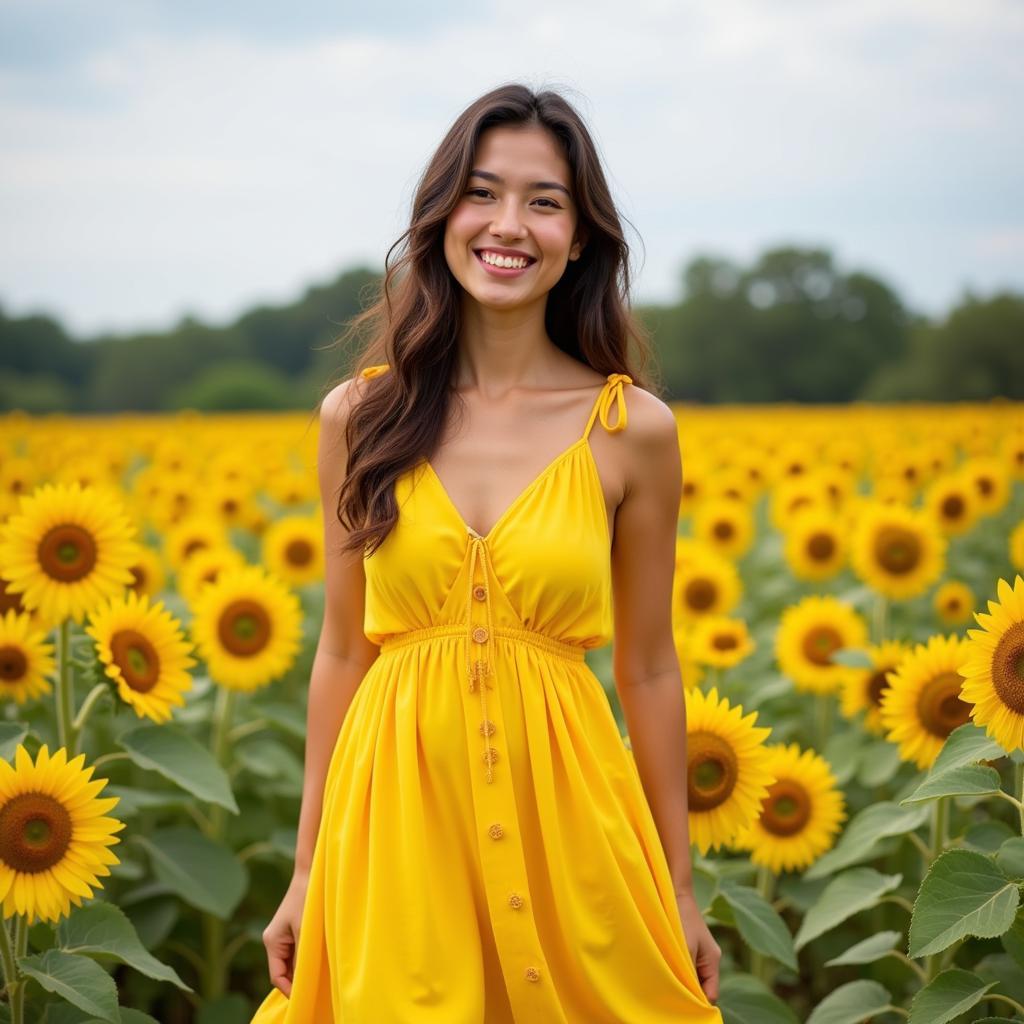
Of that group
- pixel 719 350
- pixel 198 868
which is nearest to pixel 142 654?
pixel 198 868

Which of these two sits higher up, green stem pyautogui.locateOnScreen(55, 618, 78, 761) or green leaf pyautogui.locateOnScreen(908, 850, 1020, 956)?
green stem pyautogui.locateOnScreen(55, 618, 78, 761)

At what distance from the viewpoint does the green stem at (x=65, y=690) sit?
10.6 ft

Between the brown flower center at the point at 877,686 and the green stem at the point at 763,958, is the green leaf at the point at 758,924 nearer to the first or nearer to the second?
the green stem at the point at 763,958

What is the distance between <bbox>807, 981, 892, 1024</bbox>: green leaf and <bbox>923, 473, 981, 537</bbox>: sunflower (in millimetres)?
3630

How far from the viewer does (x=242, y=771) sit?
185 inches

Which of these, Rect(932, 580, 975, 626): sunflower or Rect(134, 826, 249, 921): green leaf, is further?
Rect(932, 580, 975, 626): sunflower

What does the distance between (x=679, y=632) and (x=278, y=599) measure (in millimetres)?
1481

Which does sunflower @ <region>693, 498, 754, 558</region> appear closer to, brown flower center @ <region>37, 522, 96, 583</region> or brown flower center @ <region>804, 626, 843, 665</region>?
brown flower center @ <region>804, 626, 843, 665</region>

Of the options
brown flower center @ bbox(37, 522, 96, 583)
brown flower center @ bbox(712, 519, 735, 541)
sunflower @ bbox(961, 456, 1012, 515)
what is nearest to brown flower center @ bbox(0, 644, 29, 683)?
brown flower center @ bbox(37, 522, 96, 583)

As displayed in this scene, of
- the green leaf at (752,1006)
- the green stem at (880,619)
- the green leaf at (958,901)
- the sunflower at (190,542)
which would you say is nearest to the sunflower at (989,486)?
the green stem at (880,619)

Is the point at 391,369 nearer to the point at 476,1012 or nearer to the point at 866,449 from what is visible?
the point at 476,1012

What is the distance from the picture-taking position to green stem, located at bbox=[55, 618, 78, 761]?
127 inches

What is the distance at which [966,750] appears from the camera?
2.70 metres

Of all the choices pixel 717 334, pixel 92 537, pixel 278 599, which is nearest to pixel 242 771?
pixel 278 599
